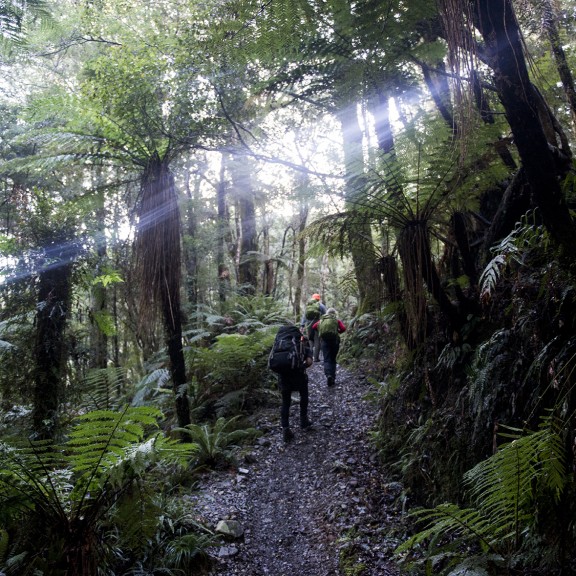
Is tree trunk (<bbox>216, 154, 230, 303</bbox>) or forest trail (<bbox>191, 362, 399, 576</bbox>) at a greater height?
tree trunk (<bbox>216, 154, 230, 303</bbox>)

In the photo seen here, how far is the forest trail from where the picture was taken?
3.52m

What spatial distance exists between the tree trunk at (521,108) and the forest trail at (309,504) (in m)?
2.71

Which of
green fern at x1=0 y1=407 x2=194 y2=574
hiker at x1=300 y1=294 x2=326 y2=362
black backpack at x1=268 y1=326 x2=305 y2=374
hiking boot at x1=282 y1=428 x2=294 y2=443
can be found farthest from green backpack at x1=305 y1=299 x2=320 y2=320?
green fern at x1=0 y1=407 x2=194 y2=574

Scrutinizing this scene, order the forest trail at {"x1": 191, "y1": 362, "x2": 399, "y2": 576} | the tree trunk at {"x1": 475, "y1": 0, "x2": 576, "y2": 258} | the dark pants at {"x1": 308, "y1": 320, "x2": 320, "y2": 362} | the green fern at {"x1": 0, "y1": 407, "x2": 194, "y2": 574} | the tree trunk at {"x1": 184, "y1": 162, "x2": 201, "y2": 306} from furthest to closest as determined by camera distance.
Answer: the tree trunk at {"x1": 184, "y1": 162, "x2": 201, "y2": 306} → the dark pants at {"x1": 308, "y1": 320, "x2": 320, "y2": 362} → the forest trail at {"x1": 191, "y1": 362, "x2": 399, "y2": 576} → the green fern at {"x1": 0, "y1": 407, "x2": 194, "y2": 574} → the tree trunk at {"x1": 475, "y1": 0, "x2": 576, "y2": 258}

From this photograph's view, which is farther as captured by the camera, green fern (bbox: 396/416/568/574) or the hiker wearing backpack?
the hiker wearing backpack

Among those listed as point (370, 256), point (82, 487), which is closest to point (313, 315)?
point (370, 256)

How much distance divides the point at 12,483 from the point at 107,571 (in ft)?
3.67

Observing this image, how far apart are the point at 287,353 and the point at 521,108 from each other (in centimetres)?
441

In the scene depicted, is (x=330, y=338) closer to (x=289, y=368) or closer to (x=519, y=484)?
(x=289, y=368)

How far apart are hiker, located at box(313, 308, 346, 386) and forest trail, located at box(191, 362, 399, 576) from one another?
1484 mm

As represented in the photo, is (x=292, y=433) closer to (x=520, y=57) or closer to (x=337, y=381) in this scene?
(x=337, y=381)

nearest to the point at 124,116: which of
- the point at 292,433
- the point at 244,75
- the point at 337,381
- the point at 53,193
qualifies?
the point at 244,75

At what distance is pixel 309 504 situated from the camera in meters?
4.45

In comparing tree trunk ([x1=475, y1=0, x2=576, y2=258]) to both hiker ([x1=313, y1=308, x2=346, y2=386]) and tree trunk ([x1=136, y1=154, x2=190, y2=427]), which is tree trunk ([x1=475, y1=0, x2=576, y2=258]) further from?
hiker ([x1=313, y1=308, x2=346, y2=386])
